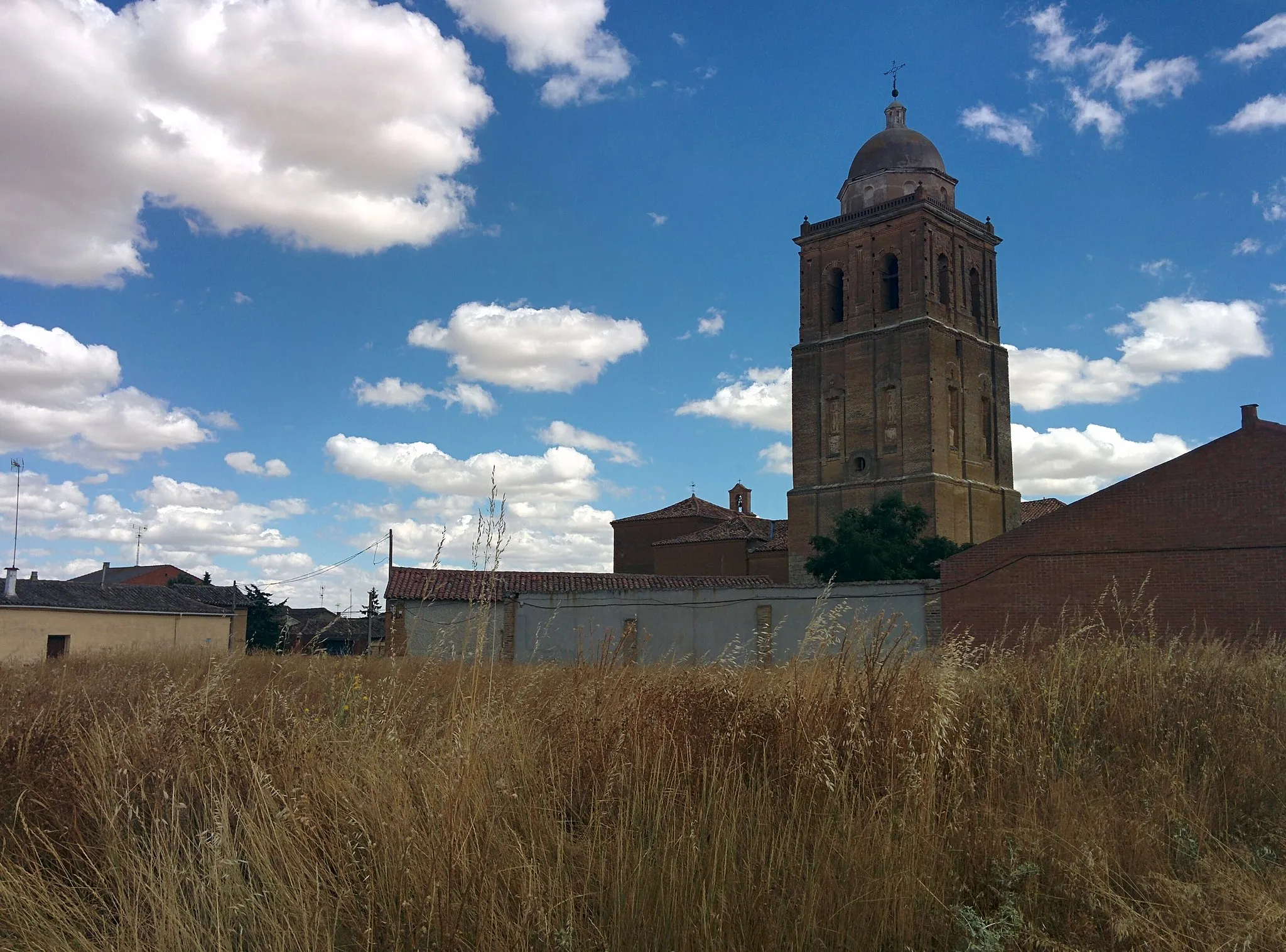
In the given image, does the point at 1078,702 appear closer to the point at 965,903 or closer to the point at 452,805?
the point at 965,903

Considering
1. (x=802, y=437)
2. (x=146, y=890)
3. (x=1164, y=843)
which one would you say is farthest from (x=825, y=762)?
(x=802, y=437)

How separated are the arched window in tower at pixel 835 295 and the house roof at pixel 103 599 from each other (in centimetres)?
Answer: 2899

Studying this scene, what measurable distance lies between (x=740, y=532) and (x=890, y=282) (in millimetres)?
13420

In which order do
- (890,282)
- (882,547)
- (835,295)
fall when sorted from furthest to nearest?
(835,295) → (890,282) → (882,547)

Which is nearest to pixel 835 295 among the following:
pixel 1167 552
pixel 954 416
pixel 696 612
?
pixel 954 416

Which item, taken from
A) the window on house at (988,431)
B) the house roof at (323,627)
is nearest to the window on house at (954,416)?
the window on house at (988,431)

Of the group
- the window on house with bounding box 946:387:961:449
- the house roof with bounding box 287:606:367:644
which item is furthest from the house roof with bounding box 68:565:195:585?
the window on house with bounding box 946:387:961:449

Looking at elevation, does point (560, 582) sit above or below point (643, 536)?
below

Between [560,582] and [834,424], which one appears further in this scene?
[834,424]

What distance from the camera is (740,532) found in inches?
1742

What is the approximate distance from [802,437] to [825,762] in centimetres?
3880

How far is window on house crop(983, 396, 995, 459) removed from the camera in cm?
4103

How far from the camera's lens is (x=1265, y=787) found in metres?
4.31

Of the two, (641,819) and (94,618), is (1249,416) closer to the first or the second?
(641,819)
